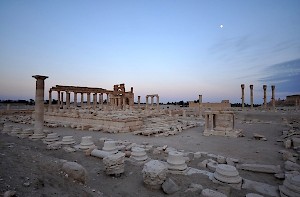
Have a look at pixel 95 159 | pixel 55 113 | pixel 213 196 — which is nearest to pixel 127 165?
pixel 95 159

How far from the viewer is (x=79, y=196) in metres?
3.85

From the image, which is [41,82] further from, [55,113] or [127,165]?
[55,113]

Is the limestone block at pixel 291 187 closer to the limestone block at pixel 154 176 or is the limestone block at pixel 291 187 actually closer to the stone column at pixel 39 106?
the limestone block at pixel 154 176

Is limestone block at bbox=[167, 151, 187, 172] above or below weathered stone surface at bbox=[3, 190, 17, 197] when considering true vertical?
below

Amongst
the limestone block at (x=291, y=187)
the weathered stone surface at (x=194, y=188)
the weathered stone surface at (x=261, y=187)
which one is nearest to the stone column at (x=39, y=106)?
the weathered stone surface at (x=194, y=188)

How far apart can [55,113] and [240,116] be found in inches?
976

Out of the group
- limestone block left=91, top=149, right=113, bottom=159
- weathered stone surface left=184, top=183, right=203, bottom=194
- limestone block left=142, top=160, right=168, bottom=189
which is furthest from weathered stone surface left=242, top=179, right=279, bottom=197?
limestone block left=91, top=149, right=113, bottom=159

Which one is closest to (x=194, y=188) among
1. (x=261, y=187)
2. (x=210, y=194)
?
(x=210, y=194)

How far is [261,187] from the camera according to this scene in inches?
190

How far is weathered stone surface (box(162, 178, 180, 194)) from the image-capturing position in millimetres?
4597

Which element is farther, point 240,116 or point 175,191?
point 240,116

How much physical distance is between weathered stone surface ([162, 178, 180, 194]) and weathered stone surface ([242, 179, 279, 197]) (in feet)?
6.27

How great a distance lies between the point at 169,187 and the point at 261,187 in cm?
250

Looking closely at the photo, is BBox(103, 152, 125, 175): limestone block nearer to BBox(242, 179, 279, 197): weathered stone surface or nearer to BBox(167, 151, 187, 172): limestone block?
BBox(167, 151, 187, 172): limestone block
